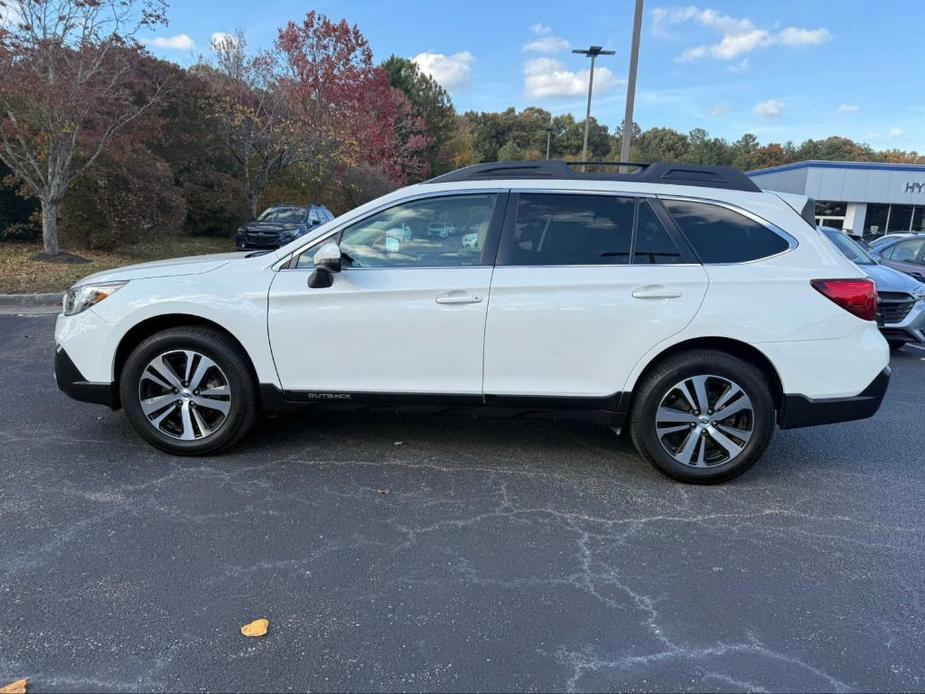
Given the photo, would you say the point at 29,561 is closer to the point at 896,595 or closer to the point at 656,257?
the point at 656,257

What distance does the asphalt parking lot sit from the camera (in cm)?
242

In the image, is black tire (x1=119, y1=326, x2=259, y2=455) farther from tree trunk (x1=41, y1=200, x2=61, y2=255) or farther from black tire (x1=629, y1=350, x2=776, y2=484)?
tree trunk (x1=41, y1=200, x2=61, y2=255)

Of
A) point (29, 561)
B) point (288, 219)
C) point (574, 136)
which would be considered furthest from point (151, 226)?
point (574, 136)

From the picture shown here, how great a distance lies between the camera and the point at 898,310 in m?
7.90

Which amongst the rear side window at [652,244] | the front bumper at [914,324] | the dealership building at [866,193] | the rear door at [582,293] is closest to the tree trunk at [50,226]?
the rear door at [582,293]

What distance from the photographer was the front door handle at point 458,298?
3867 millimetres

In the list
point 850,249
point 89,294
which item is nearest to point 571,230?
point 89,294

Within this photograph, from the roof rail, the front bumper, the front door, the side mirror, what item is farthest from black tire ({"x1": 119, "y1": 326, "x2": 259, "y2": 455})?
the front bumper

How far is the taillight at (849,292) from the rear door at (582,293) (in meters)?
0.69

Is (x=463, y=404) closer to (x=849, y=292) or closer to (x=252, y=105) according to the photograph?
(x=849, y=292)

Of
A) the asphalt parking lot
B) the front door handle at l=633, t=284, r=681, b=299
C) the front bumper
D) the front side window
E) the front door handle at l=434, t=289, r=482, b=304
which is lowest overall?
the asphalt parking lot

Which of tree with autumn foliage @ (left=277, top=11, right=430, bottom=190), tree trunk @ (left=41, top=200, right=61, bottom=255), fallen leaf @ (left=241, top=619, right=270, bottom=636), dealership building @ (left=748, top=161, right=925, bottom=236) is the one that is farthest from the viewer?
dealership building @ (left=748, top=161, right=925, bottom=236)

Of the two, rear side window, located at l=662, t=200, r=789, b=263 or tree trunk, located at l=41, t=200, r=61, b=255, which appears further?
tree trunk, located at l=41, t=200, r=61, b=255

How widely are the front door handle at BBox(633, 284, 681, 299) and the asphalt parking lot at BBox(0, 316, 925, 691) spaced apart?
115 centimetres
